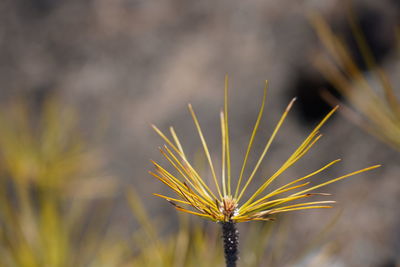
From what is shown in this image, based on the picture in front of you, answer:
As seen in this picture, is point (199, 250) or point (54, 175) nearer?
point (199, 250)

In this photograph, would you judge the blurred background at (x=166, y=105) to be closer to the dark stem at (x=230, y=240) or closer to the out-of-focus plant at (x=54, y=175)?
the out-of-focus plant at (x=54, y=175)

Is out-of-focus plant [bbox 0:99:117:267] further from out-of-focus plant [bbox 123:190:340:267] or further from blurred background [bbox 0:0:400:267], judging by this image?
out-of-focus plant [bbox 123:190:340:267]

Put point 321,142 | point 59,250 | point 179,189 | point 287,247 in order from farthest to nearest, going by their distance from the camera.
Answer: point 321,142
point 287,247
point 59,250
point 179,189

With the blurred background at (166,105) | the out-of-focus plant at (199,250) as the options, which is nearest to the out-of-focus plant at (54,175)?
the blurred background at (166,105)

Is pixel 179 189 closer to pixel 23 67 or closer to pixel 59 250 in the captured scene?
pixel 59 250

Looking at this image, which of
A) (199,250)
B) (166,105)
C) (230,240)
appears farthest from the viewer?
(166,105)

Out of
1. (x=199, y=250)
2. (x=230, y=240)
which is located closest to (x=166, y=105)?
(x=199, y=250)

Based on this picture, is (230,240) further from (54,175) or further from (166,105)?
(166,105)

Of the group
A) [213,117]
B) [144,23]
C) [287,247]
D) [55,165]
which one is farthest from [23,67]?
[287,247]
